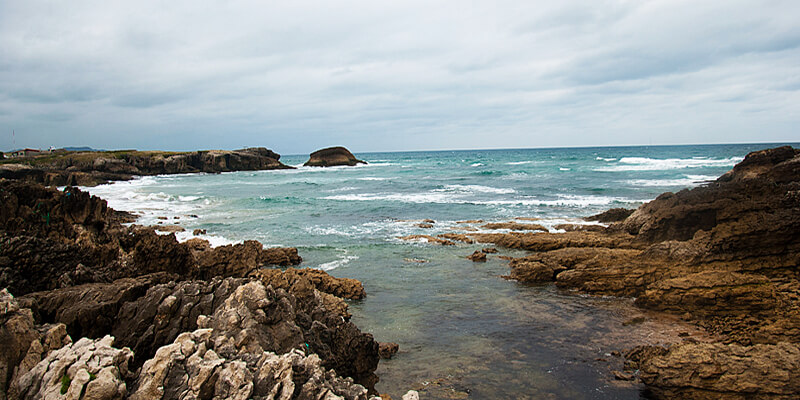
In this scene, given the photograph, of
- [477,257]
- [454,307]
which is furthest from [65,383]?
[477,257]

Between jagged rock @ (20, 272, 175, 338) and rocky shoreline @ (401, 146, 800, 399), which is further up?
jagged rock @ (20, 272, 175, 338)

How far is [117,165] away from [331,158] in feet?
153

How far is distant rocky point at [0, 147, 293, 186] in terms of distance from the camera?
4756 centimetres

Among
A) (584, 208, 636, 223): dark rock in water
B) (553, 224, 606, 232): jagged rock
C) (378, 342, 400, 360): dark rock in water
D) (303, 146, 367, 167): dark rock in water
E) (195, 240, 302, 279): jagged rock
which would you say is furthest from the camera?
(303, 146, 367, 167): dark rock in water

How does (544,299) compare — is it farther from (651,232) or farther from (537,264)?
(651,232)

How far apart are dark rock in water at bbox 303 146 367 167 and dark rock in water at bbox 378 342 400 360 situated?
94.8m

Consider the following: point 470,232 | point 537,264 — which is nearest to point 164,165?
point 470,232

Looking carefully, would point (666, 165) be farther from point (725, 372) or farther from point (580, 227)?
point (725, 372)

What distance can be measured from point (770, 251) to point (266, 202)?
31.5 meters

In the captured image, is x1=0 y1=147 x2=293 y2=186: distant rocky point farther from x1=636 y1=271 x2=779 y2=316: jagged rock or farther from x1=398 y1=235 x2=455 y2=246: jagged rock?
x1=636 y1=271 x2=779 y2=316: jagged rock

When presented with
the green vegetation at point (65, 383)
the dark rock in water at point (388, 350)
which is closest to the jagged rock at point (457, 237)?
the dark rock in water at point (388, 350)

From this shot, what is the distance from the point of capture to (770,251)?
35.5 ft

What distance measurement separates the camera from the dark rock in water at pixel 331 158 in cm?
10271

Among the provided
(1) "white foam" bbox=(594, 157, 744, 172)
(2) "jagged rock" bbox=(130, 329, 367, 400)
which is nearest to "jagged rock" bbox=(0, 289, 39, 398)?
(2) "jagged rock" bbox=(130, 329, 367, 400)
